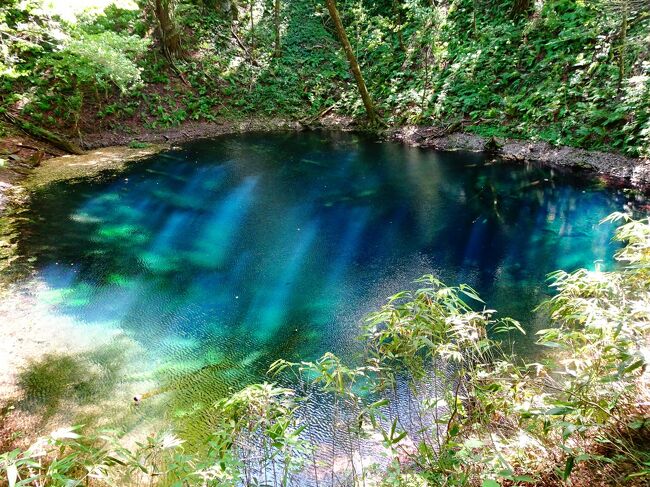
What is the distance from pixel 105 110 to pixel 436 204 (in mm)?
10418

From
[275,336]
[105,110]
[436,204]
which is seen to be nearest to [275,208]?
[436,204]

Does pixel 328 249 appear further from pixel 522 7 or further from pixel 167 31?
pixel 167 31

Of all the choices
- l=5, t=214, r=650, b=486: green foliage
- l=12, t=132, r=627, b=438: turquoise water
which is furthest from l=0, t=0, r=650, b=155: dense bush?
l=5, t=214, r=650, b=486: green foliage

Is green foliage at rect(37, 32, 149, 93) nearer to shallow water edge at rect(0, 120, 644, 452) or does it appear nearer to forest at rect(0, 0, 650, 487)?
forest at rect(0, 0, 650, 487)

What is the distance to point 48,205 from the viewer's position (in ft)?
26.9

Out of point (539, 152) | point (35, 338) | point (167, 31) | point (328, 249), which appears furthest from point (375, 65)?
point (35, 338)

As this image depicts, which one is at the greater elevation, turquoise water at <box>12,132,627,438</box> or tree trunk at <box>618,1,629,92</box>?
tree trunk at <box>618,1,629,92</box>

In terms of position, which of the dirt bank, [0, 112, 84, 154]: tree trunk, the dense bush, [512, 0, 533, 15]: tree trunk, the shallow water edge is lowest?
the shallow water edge

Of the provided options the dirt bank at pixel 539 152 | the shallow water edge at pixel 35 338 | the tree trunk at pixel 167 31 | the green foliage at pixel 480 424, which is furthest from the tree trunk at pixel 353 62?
the green foliage at pixel 480 424

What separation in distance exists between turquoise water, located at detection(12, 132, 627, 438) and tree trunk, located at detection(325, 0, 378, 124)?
3.44 metres

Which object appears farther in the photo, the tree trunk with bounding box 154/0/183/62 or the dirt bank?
the tree trunk with bounding box 154/0/183/62

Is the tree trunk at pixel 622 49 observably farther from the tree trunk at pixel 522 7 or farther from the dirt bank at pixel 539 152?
the tree trunk at pixel 522 7

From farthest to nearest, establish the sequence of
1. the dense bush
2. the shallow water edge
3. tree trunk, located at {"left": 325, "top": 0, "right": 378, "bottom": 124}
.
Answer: tree trunk, located at {"left": 325, "top": 0, "right": 378, "bottom": 124}
the dense bush
the shallow water edge

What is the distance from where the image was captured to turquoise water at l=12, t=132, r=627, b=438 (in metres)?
4.83
